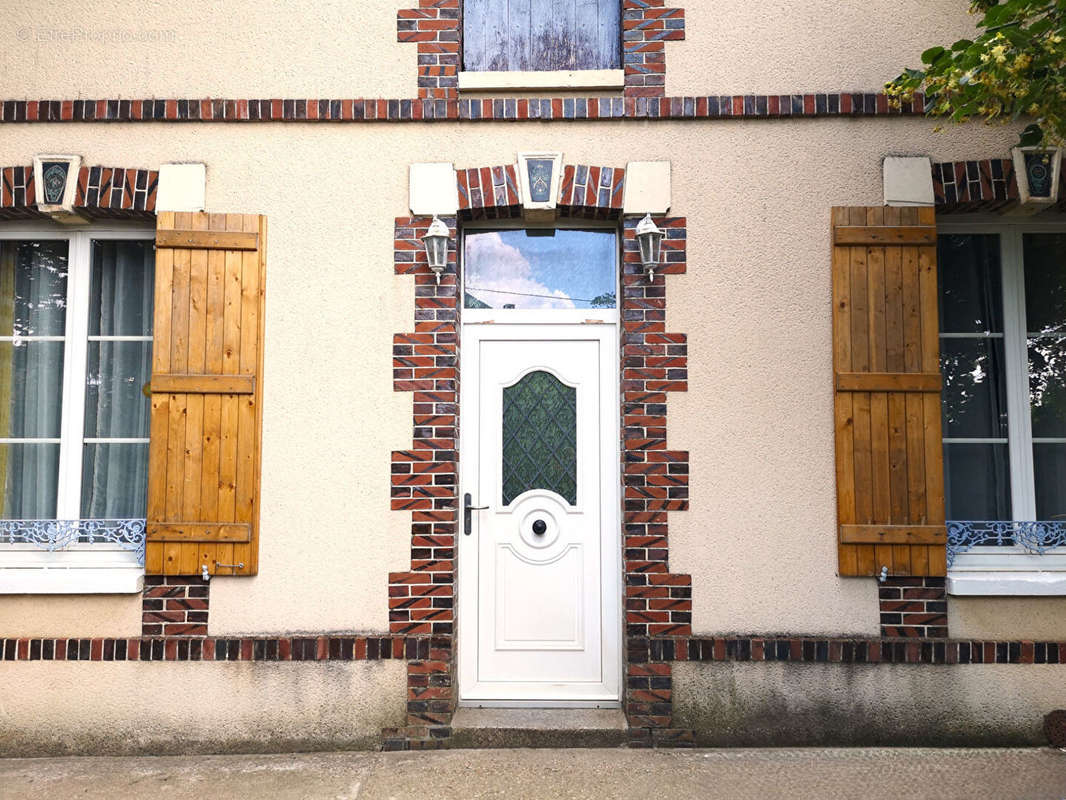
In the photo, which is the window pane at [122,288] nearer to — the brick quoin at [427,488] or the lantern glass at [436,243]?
the brick quoin at [427,488]

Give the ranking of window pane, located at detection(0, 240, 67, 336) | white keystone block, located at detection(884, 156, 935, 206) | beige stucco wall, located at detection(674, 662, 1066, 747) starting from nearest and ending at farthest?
1. beige stucco wall, located at detection(674, 662, 1066, 747)
2. white keystone block, located at detection(884, 156, 935, 206)
3. window pane, located at detection(0, 240, 67, 336)

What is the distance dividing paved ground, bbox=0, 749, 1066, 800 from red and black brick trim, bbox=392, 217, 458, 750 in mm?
278

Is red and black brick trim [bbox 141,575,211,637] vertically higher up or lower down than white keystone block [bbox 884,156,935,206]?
lower down

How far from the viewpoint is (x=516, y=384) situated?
4.56 m

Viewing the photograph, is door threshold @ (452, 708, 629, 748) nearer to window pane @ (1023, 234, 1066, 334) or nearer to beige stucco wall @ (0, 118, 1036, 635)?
beige stucco wall @ (0, 118, 1036, 635)

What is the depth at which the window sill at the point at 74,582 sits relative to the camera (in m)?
4.16

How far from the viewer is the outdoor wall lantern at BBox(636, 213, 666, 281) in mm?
4219

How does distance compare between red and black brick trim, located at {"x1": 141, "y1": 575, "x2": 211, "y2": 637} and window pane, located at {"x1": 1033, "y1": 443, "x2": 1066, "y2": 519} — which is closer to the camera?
red and black brick trim, located at {"x1": 141, "y1": 575, "x2": 211, "y2": 637}

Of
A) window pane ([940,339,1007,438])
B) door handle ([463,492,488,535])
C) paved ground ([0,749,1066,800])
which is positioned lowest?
paved ground ([0,749,1066,800])

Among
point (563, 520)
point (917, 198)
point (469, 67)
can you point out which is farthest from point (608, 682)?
point (469, 67)

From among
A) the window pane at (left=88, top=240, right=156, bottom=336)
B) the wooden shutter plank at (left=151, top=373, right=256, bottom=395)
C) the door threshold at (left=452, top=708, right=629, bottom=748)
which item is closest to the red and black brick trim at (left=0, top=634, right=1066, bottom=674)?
the door threshold at (left=452, top=708, right=629, bottom=748)

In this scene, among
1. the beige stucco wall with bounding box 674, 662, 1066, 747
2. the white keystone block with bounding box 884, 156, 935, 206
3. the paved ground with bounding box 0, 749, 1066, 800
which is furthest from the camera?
the white keystone block with bounding box 884, 156, 935, 206

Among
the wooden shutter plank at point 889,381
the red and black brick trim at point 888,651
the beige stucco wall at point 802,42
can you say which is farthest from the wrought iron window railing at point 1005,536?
the beige stucco wall at point 802,42

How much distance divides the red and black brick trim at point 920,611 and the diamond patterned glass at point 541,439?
176 centimetres
